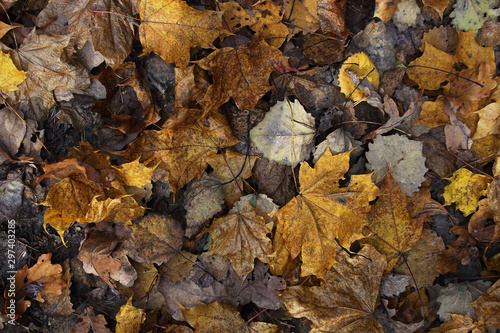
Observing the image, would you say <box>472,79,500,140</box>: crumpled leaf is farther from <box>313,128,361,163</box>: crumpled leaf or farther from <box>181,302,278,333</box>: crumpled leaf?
<box>181,302,278,333</box>: crumpled leaf

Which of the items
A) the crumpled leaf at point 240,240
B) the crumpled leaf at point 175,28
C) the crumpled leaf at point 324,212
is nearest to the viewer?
the crumpled leaf at point 175,28

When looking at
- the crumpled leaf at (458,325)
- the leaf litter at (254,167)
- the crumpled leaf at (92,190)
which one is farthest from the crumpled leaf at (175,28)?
the crumpled leaf at (458,325)

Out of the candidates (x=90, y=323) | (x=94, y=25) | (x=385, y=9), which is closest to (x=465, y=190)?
(x=385, y=9)

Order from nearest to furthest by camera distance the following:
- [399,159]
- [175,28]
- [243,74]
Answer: [175,28] → [243,74] → [399,159]

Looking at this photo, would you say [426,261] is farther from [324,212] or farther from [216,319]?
[216,319]

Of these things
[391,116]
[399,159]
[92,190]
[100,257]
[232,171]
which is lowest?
[100,257]

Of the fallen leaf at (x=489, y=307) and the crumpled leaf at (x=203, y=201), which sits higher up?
the crumpled leaf at (x=203, y=201)

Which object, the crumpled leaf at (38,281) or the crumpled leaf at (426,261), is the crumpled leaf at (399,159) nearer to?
the crumpled leaf at (426,261)

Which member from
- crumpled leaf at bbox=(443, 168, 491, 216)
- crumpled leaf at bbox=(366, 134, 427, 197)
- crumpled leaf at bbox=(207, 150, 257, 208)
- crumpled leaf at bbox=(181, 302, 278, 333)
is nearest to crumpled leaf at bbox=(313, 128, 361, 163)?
crumpled leaf at bbox=(366, 134, 427, 197)
